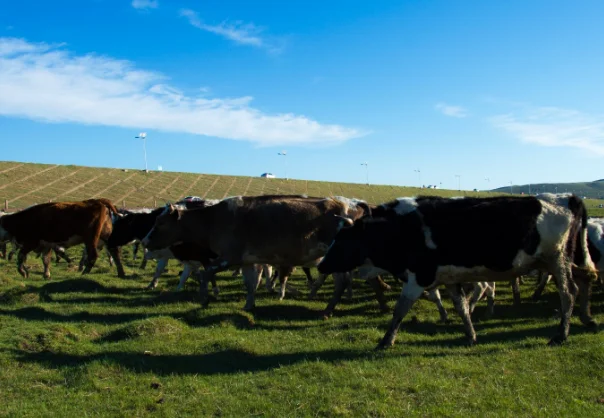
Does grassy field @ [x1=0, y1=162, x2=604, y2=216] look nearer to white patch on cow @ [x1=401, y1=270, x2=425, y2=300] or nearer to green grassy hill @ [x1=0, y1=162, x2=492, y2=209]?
green grassy hill @ [x1=0, y1=162, x2=492, y2=209]

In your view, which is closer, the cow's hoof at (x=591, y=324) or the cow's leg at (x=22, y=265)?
the cow's hoof at (x=591, y=324)

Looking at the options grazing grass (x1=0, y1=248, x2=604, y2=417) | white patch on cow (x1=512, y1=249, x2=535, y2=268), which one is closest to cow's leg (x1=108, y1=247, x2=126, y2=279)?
grazing grass (x1=0, y1=248, x2=604, y2=417)

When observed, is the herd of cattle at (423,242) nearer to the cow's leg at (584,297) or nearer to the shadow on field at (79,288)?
the cow's leg at (584,297)

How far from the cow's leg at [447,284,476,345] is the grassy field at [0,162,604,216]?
163 ft

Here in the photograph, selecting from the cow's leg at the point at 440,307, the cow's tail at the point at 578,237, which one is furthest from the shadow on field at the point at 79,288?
the cow's tail at the point at 578,237

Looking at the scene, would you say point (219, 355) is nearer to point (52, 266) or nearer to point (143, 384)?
point (143, 384)

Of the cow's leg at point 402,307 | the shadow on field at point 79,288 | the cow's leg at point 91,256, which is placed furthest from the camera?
the cow's leg at point 91,256

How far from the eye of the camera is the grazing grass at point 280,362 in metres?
6.65

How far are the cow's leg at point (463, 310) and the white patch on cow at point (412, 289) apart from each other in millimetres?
965

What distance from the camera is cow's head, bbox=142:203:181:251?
1525 centimetres

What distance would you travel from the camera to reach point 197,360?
28.5 ft

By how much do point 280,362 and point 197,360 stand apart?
142 cm

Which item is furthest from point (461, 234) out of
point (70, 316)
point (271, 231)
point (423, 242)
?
point (70, 316)

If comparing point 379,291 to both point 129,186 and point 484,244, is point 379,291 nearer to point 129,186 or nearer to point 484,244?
point 484,244
